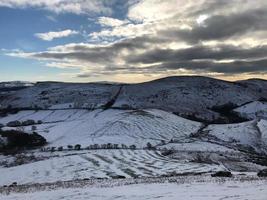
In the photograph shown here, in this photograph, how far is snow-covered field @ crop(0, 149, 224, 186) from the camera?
52.2 m

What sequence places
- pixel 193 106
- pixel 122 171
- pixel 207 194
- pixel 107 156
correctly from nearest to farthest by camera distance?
pixel 207 194 < pixel 122 171 < pixel 107 156 < pixel 193 106

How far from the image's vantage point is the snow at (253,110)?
168 meters

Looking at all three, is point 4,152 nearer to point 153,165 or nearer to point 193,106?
point 153,165

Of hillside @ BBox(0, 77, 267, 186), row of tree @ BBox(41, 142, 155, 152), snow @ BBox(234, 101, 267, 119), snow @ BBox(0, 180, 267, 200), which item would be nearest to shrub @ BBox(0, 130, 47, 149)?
hillside @ BBox(0, 77, 267, 186)

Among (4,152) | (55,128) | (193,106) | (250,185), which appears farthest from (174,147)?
(193,106)

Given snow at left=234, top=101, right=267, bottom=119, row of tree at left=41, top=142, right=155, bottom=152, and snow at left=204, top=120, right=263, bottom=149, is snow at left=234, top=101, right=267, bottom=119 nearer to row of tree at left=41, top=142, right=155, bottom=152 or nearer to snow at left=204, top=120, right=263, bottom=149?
snow at left=204, top=120, right=263, bottom=149

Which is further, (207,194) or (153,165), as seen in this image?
(153,165)

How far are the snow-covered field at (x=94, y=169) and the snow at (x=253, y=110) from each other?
105m

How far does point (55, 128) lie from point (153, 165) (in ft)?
232

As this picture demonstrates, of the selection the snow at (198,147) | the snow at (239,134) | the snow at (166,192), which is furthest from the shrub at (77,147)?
the snow at (166,192)

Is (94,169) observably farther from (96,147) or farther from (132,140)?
(132,140)

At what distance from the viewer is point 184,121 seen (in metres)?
135

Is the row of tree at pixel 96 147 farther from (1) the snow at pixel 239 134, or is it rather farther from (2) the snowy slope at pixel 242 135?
(1) the snow at pixel 239 134

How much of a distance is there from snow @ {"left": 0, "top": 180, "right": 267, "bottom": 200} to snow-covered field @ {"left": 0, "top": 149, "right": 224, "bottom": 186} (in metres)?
16.5
